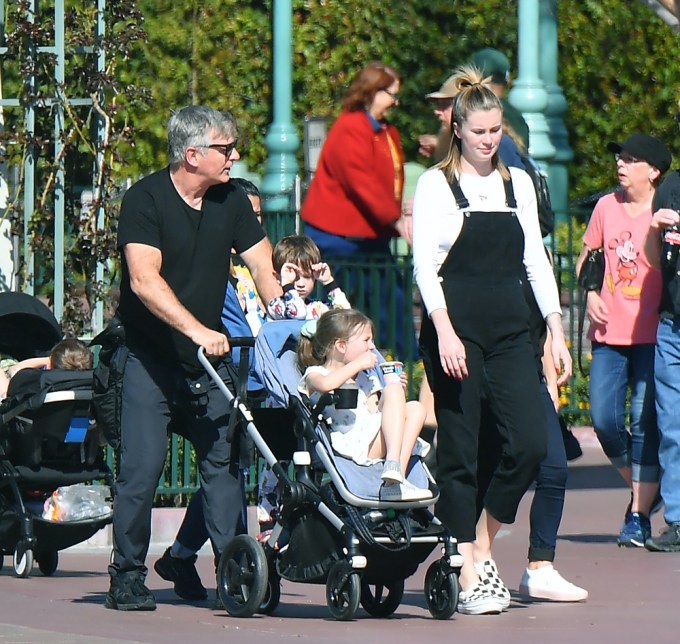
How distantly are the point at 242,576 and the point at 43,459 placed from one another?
2.09 m

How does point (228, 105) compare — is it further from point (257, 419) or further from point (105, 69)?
point (257, 419)

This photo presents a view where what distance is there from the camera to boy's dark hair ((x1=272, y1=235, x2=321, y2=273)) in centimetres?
889

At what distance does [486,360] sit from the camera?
7.50 meters

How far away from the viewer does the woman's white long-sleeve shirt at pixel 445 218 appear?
291 inches

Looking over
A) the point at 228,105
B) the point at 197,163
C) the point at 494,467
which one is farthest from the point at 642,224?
the point at 228,105

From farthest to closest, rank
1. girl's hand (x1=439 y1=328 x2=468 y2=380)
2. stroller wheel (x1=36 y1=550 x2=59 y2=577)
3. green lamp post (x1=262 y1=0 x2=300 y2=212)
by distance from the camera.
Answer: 1. green lamp post (x1=262 y1=0 x2=300 y2=212)
2. stroller wheel (x1=36 y1=550 x2=59 y2=577)
3. girl's hand (x1=439 y1=328 x2=468 y2=380)

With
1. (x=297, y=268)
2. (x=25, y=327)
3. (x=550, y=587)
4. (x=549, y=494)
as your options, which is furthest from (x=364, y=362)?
(x=25, y=327)

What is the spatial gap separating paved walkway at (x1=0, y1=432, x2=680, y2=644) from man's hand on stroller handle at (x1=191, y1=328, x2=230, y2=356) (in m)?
0.99

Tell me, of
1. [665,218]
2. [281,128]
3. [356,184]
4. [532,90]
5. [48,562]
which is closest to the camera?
[48,562]

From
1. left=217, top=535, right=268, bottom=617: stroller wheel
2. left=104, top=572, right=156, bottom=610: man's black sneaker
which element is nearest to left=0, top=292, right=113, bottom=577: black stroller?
left=104, top=572, right=156, bottom=610: man's black sneaker

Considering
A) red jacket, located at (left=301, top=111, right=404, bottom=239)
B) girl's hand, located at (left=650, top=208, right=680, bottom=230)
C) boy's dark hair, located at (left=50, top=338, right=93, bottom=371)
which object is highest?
red jacket, located at (left=301, top=111, right=404, bottom=239)

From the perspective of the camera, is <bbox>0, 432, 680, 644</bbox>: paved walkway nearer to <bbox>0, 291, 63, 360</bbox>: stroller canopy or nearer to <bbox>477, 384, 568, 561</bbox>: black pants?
<bbox>477, 384, 568, 561</bbox>: black pants

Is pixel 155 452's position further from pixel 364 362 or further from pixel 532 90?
pixel 532 90

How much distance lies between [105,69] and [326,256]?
1688mm
